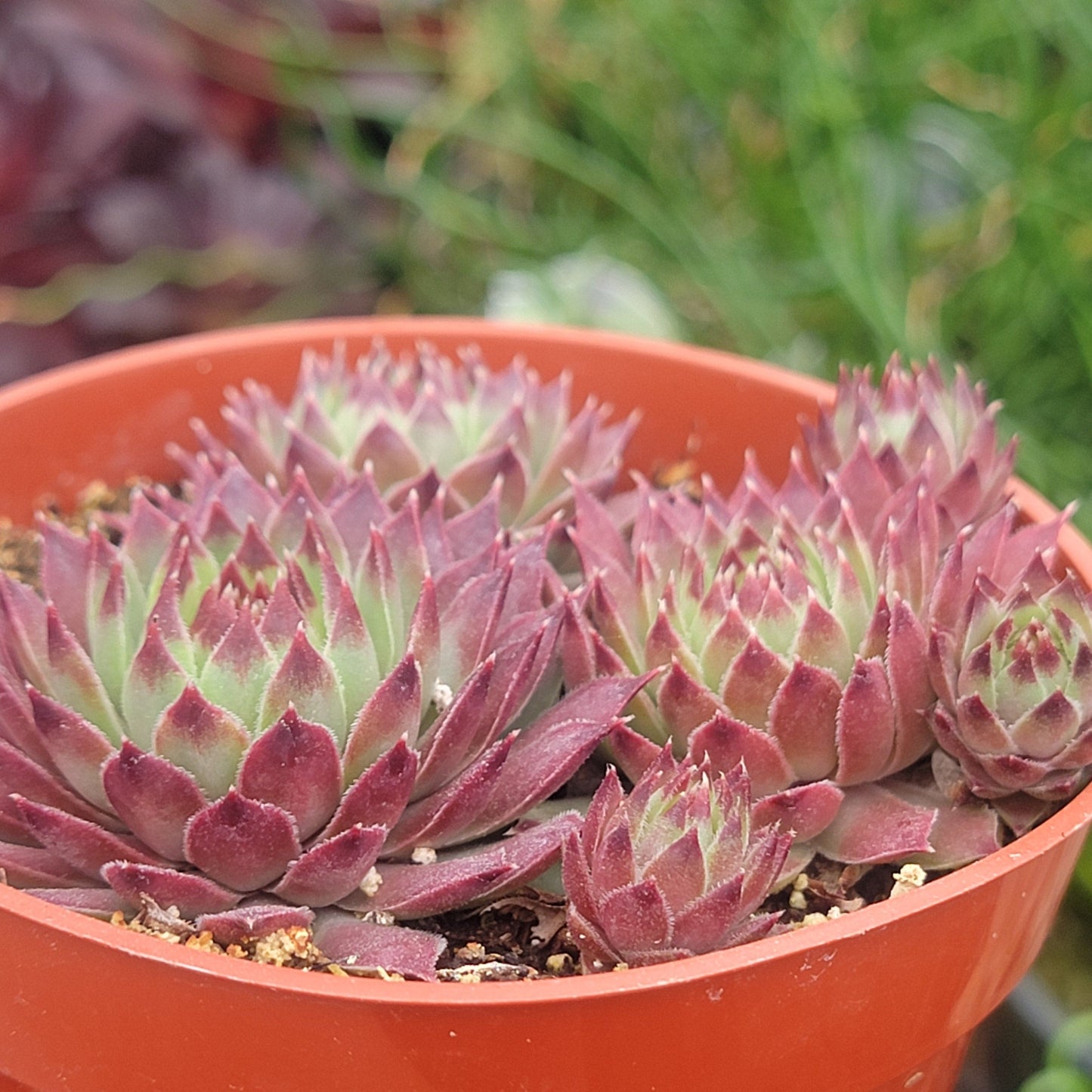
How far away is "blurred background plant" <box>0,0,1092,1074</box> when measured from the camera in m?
1.12

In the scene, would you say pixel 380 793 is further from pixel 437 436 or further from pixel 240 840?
pixel 437 436

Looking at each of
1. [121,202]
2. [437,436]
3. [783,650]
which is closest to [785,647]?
[783,650]

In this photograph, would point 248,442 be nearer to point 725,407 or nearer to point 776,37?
point 725,407

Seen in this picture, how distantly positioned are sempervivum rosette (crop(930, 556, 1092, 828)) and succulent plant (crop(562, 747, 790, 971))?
0.35ft

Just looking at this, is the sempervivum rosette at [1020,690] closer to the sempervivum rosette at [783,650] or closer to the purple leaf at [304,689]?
the sempervivum rosette at [783,650]

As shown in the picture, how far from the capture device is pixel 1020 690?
0.52 meters

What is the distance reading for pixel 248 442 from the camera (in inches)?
28.7

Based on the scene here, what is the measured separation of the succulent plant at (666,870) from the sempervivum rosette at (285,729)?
50 millimetres

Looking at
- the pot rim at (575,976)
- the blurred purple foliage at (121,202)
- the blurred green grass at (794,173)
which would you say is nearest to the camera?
the pot rim at (575,976)

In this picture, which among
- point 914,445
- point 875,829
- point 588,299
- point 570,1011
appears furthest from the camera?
point 588,299

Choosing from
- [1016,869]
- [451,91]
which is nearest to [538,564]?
[1016,869]

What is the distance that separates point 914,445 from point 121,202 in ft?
2.92

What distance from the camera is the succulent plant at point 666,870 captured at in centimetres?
44

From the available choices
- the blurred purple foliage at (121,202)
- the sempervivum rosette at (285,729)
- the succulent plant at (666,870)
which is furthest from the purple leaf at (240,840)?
the blurred purple foliage at (121,202)
